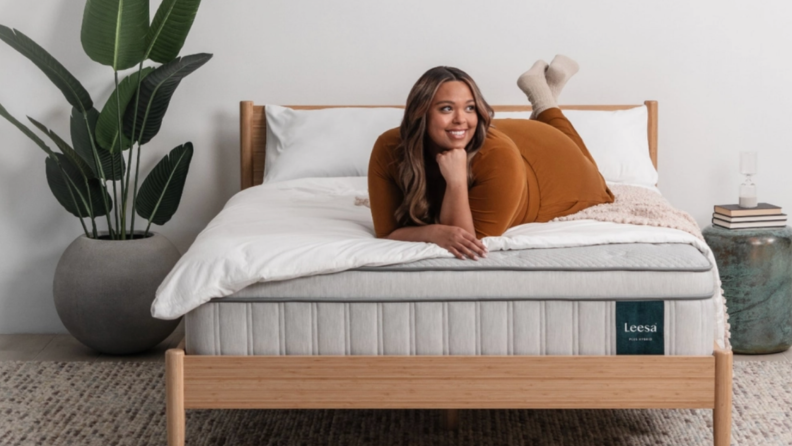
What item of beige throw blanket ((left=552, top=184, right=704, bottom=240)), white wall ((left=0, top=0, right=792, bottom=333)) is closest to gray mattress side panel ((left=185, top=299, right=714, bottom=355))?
beige throw blanket ((left=552, top=184, right=704, bottom=240))

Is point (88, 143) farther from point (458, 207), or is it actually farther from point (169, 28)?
point (458, 207)

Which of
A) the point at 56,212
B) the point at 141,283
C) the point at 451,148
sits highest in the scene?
the point at 451,148

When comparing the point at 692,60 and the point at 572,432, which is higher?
the point at 692,60

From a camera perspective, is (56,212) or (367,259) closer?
(367,259)

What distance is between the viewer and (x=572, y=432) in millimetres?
2389

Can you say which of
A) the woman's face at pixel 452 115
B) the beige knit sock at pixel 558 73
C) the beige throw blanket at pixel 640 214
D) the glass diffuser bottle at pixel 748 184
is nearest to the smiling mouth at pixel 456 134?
the woman's face at pixel 452 115

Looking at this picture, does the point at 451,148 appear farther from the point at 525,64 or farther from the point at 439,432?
the point at 525,64

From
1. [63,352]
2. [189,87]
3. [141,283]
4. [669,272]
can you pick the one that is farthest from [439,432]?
[189,87]

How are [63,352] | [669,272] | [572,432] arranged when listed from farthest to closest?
[63,352]
[572,432]
[669,272]

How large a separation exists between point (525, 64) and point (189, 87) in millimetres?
1369

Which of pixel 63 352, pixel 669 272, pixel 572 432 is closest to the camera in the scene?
pixel 669 272

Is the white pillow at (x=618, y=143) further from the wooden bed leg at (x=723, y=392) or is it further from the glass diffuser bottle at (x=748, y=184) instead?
the wooden bed leg at (x=723, y=392)

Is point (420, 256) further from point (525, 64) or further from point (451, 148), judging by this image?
point (525, 64)

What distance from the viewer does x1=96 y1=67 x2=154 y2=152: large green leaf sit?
9.73ft
